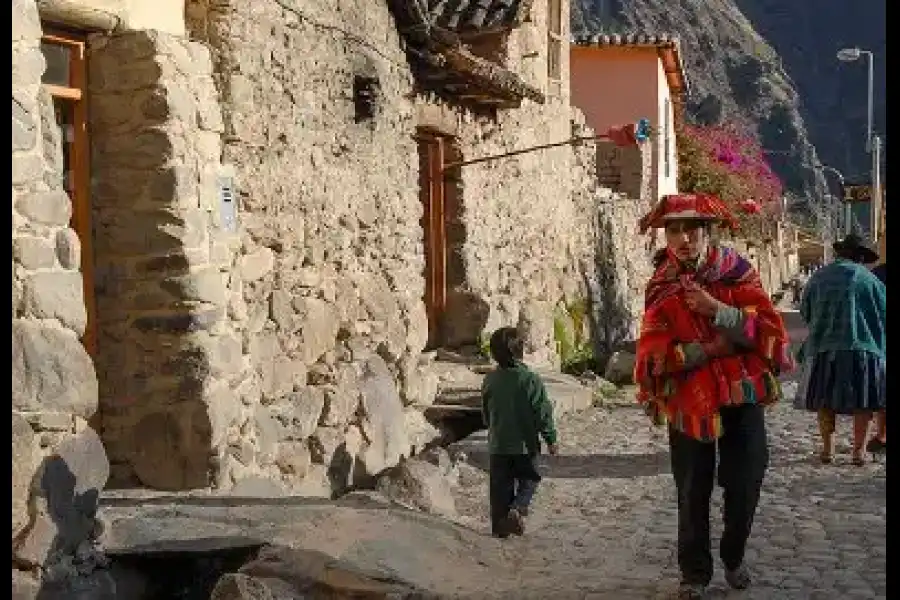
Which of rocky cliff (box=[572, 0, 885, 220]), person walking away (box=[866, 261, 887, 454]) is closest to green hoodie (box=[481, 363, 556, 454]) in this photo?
person walking away (box=[866, 261, 887, 454])

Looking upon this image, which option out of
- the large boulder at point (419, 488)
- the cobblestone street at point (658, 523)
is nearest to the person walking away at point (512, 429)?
the cobblestone street at point (658, 523)

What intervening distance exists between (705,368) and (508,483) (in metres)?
2.09

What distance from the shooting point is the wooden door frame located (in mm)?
11867

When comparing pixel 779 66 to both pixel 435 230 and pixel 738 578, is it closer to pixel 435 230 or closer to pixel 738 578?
pixel 435 230

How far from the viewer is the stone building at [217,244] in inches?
191

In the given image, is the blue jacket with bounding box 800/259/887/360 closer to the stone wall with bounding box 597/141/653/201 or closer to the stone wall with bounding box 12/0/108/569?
the stone wall with bounding box 12/0/108/569

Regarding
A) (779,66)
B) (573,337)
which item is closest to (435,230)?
(573,337)

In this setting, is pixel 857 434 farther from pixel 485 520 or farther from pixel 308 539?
pixel 308 539

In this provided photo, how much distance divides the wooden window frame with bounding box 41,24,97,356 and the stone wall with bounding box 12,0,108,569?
32.8 inches

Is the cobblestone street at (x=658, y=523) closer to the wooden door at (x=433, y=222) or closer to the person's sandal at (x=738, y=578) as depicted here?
the person's sandal at (x=738, y=578)

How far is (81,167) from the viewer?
591cm

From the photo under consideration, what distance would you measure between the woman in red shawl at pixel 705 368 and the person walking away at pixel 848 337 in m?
3.35
